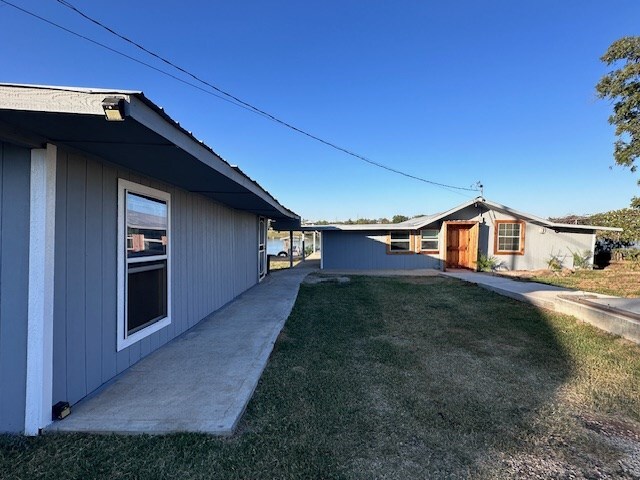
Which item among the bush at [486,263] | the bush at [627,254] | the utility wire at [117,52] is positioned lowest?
the bush at [486,263]

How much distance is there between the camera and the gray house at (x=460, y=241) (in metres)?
14.3

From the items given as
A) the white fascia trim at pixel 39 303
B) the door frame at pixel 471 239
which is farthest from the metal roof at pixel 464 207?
the white fascia trim at pixel 39 303

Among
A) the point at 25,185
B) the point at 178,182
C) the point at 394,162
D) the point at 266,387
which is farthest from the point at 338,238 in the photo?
the point at 25,185

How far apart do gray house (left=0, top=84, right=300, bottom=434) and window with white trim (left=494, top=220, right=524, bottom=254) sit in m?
13.5

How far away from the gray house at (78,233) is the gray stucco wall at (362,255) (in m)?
11.6

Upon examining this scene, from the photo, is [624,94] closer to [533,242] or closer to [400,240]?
[533,242]

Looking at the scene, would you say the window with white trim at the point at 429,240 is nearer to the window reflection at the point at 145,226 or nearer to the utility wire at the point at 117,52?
the utility wire at the point at 117,52

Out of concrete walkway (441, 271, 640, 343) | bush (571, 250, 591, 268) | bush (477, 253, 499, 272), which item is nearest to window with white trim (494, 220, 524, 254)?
bush (477, 253, 499, 272)

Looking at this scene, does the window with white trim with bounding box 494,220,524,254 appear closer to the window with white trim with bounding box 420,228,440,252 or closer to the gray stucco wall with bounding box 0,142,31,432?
the window with white trim with bounding box 420,228,440,252

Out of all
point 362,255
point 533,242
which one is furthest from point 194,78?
point 533,242

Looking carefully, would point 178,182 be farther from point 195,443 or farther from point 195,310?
point 195,443

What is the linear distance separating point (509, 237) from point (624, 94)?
6143 millimetres

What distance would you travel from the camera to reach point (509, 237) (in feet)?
47.5

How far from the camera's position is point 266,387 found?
3150 mm
